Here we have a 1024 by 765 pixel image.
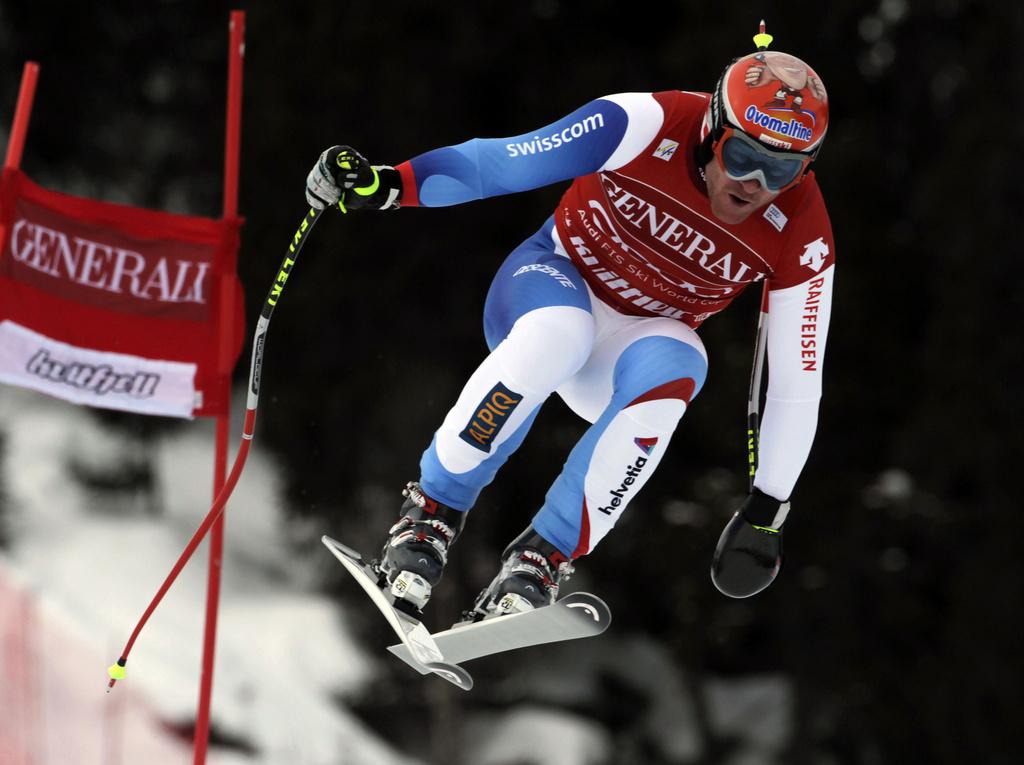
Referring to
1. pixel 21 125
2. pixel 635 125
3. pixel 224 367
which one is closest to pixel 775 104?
pixel 635 125

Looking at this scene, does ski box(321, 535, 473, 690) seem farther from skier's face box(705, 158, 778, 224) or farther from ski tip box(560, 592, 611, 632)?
skier's face box(705, 158, 778, 224)

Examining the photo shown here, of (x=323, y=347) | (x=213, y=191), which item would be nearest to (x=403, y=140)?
(x=323, y=347)

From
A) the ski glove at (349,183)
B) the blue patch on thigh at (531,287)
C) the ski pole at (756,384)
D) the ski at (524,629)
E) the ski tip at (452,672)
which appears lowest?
the ski tip at (452,672)

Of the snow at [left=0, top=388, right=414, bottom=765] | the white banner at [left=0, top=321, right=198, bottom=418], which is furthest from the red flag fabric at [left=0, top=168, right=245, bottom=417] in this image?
the snow at [left=0, top=388, right=414, bottom=765]

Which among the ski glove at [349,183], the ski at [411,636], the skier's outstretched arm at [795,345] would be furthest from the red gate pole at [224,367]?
the skier's outstretched arm at [795,345]

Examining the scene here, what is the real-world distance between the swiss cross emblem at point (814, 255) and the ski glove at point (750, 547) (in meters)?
0.76

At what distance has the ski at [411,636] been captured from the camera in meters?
5.25

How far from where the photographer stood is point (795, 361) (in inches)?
216

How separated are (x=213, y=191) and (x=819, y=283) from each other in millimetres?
10718

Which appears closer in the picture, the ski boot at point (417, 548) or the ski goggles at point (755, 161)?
the ski goggles at point (755, 161)

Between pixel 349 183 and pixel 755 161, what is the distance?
116 centimetres

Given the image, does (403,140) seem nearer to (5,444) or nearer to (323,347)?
(323,347)

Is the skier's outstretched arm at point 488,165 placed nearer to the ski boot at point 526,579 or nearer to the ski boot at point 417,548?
the ski boot at point 417,548

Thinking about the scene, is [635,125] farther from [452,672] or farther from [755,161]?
[452,672]
